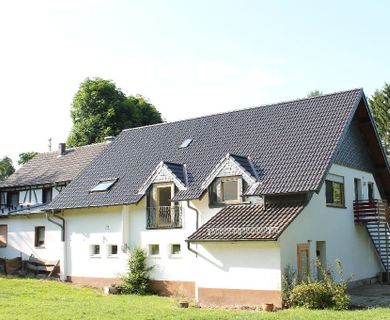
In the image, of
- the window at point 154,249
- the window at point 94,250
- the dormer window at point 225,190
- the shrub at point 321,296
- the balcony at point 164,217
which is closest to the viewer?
the shrub at point 321,296

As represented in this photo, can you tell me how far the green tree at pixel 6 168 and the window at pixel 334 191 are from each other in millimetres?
63362

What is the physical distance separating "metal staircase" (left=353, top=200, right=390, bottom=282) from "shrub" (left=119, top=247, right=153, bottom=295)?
30.5 feet

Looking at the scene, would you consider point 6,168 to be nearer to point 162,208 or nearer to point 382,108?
point 382,108

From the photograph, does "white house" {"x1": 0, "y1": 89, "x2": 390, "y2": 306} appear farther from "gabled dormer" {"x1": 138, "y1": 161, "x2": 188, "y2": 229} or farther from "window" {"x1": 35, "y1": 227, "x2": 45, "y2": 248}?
"window" {"x1": 35, "y1": 227, "x2": 45, "y2": 248}

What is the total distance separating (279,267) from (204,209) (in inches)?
192

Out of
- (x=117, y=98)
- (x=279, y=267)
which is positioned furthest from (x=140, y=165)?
(x=117, y=98)

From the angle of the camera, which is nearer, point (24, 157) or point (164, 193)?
point (164, 193)

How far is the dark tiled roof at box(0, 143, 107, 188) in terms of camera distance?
32.9 meters

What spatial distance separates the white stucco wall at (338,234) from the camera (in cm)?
1980

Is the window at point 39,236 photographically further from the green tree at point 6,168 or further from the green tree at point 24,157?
the green tree at point 6,168

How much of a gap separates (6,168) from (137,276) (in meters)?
61.6

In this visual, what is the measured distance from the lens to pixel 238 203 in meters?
21.9

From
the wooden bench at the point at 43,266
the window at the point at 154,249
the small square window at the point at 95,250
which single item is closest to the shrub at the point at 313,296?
the window at the point at 154,249

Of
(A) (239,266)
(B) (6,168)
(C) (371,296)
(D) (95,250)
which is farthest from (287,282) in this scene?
(B) (6,168)
